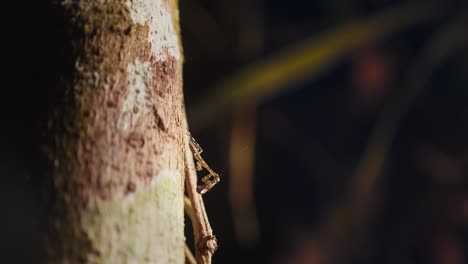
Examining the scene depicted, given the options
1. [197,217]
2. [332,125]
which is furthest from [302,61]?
[197,217]

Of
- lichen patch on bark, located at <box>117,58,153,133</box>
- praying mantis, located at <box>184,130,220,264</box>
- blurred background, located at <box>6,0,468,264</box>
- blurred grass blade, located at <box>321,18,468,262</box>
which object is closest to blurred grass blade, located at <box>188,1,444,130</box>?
blurred background, located at <box>6,0,468,264</box>

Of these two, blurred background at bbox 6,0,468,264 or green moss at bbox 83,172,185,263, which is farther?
blurred background at bbox 6,0,468,264

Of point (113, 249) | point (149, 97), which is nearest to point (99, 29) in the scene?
point (149, 97)

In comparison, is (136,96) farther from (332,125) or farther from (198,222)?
(332,125)

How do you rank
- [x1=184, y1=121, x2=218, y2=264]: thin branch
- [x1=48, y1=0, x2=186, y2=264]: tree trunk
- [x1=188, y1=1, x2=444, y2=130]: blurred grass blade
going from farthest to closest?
1. [x1=188, y1=1, x2=444, y2=130]: blurred grass blade
2. [x1=184, y1=121, x2=218, y2=264]: thin branch
3. [x1=48, y1=0, x2=186, y2=264]: tree trunk

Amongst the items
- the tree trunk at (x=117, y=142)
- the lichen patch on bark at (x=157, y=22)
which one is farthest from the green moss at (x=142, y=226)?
the lichen patch on bark at (x=157, y=22)

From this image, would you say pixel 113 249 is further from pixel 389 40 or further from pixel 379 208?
pixel 389 40

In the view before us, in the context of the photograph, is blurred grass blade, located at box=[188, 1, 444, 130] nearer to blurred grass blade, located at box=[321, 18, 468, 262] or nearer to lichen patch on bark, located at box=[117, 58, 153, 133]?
blurred grass blade, located at box=[321, 18, 468, 262]

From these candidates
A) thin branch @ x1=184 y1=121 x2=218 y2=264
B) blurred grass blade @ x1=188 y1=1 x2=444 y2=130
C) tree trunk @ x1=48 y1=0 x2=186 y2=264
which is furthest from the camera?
blurred grass blade @ x1=188 y1=1 x2=444 y2=130
